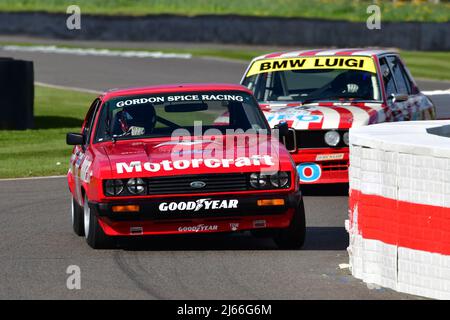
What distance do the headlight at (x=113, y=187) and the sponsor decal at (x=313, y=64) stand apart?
6160 mm

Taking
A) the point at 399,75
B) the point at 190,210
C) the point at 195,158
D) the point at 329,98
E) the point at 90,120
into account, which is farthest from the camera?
the point at 399,75

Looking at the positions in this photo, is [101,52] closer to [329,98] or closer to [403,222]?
[329,98]

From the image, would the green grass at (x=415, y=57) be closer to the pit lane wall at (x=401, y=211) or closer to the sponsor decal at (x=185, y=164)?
the sponsor decal at (x=185, y=164)

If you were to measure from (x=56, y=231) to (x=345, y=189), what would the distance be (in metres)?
4.43

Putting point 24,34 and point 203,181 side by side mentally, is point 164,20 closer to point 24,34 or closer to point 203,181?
point 24,34

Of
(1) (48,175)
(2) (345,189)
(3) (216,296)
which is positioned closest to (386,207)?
(3) (216,296)

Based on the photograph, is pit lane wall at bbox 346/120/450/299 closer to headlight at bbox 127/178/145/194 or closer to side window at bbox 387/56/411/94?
headlight at bbox 127/178/145/194

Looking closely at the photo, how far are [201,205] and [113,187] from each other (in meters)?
0.73

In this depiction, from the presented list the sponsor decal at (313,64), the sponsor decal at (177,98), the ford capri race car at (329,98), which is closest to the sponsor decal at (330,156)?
the ford capri race car at (329,98)

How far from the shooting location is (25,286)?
358 inches

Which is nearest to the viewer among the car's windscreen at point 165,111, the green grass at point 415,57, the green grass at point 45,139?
the car's windscreen at point 165,111

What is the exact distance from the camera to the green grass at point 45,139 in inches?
714

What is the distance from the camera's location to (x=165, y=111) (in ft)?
38.8

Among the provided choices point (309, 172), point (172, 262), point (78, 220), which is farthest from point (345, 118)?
point (172, 262)
